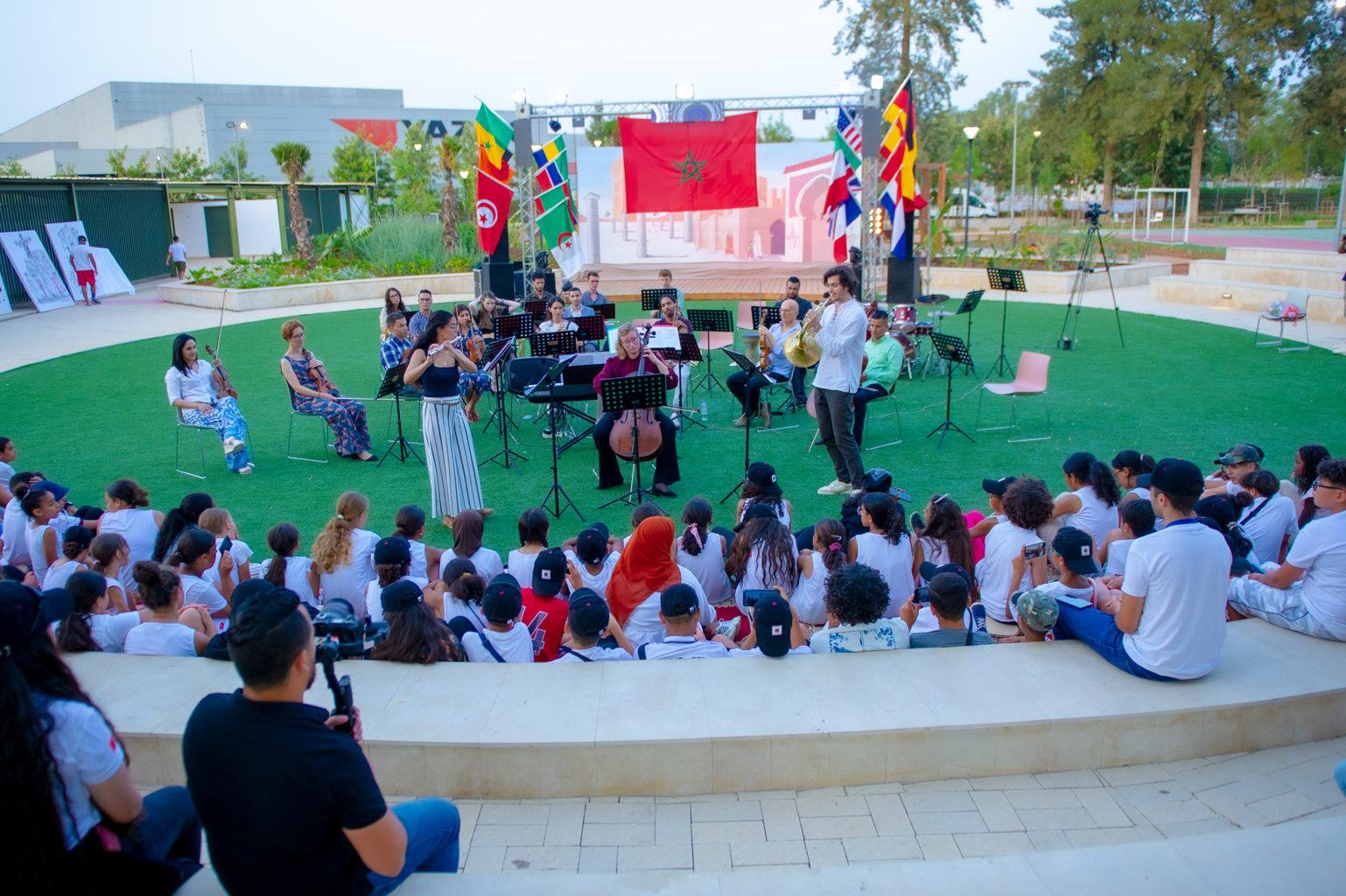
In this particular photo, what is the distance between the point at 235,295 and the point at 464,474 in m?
16.6

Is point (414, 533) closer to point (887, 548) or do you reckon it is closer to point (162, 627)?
point (162, 627)

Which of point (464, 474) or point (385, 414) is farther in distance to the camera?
point (385, 414)

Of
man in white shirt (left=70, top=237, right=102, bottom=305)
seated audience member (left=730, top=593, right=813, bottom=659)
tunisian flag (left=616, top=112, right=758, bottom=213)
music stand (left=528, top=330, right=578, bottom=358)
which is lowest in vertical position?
seated audience member (left=730, top=593, right=813, bottom=659)

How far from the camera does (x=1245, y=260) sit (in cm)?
2242

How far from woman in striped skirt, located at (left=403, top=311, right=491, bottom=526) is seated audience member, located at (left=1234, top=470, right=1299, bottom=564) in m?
5.32

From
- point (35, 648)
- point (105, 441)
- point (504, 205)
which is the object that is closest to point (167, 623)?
point (35, 648)

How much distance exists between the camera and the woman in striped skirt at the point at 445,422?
23.2 feet

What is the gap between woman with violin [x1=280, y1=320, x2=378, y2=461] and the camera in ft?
30.2

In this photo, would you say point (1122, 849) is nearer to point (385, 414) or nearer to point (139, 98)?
point (385, 414)

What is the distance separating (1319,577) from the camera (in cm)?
434

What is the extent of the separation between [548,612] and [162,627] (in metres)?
1.87

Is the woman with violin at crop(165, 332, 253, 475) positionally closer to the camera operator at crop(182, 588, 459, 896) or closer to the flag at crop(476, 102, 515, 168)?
the camera operator at crop(182, 588, 459, 896)

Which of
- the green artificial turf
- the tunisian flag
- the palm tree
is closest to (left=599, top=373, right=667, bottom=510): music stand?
the green artificial turf

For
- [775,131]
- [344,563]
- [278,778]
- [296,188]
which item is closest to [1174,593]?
[278,778]
